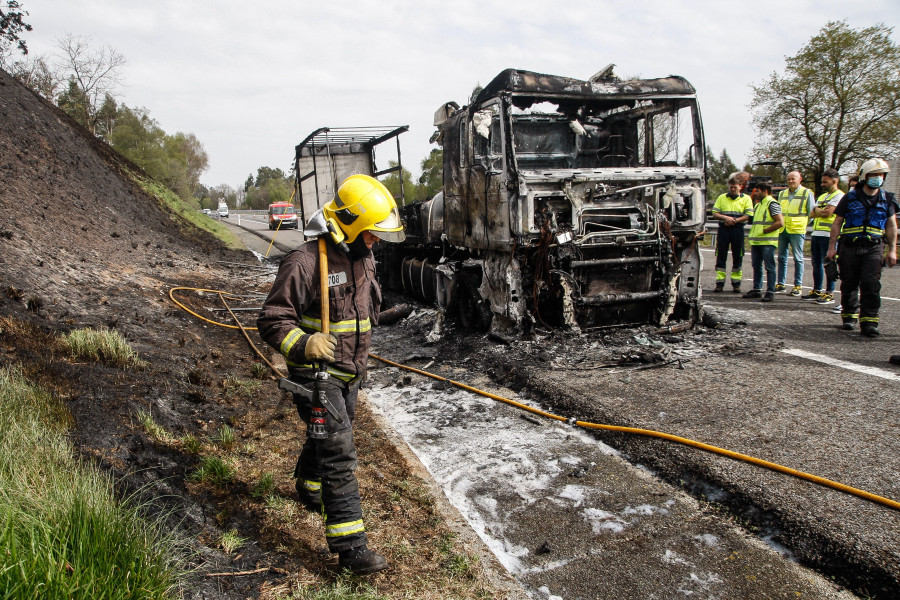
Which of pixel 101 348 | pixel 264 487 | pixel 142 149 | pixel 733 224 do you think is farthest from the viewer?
pixel 142 149

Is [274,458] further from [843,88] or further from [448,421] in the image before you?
[843,88]

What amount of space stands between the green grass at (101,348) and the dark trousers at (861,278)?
6.97 m

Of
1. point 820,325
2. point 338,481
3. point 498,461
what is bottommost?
point 498,461

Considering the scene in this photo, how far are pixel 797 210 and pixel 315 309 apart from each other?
A: 26.8 feet

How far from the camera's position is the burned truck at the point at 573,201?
599 centimetres

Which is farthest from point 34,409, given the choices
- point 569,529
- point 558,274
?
point 558,274

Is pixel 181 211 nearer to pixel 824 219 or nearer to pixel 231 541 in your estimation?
pixel 824 219

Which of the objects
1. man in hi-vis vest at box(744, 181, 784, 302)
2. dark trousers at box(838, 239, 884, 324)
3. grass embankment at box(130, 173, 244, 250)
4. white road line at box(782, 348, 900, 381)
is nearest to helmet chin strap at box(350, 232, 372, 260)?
white road line at box(782, 348, 900, 381)

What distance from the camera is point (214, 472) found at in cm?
338

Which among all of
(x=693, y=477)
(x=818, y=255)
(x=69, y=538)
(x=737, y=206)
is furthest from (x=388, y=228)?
(x=737, y=206)

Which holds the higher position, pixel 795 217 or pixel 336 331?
pixel 795 217

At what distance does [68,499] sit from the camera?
7.39 feet

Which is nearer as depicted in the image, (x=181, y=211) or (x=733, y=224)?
(x=733, y=224)

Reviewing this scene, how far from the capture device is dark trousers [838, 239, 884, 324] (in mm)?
6039
